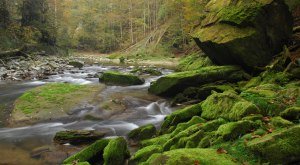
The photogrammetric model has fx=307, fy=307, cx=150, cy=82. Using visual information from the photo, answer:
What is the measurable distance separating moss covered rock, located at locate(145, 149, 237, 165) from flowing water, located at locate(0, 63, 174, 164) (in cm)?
360

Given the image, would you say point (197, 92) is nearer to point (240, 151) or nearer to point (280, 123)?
point (280, 123)

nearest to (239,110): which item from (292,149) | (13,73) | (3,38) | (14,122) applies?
(292,149)

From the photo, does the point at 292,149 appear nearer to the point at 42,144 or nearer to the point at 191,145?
the point at 191,145

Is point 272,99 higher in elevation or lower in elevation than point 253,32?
lower

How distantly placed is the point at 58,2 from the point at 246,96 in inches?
1707

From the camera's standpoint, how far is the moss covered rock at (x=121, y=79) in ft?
55.1

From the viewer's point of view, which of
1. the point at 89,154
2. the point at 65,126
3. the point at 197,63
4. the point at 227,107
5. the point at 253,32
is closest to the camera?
the point at 89,154

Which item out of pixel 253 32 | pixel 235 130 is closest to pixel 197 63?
pixel 253 32

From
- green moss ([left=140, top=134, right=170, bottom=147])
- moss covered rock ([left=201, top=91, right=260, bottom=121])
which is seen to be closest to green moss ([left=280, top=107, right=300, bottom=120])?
moss covered rock ([left=201, top=91, right=260, bottom=121])

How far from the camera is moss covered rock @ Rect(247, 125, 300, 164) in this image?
4723 mm

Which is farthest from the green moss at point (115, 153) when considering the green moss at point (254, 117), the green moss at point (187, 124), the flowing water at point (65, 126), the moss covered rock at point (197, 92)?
the moss covered rock at point (197, 92)

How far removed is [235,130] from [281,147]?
54.4 inches

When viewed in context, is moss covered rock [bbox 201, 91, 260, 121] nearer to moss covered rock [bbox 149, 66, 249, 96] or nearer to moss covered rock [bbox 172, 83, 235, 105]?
moss covered rock [bbox 172, 83, 235, 105]

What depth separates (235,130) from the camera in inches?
241
